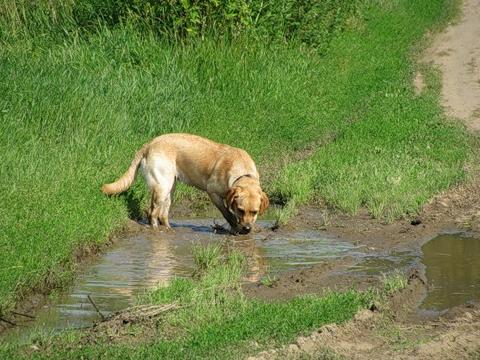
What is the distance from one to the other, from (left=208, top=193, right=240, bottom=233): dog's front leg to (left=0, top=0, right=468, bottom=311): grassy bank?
0.92m

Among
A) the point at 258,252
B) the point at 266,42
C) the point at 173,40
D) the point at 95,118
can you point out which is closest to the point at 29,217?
the point at 258,252

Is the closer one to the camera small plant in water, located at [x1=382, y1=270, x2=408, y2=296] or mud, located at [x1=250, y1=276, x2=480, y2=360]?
mud, located at [x1=250, y1=276, x2=480, y2=360]

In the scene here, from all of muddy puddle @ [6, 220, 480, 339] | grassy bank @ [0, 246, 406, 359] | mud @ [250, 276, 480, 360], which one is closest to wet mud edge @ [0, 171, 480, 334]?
muddy puddle @ [6, 220, 480, 339]

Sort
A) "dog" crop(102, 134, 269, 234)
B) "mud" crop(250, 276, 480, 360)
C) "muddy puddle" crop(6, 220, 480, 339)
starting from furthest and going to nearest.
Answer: "dog" crop(102, 134, 269, 234) → "muddy puddle" crop(6, 220, 480, 339) → "mud" crop(250, 276, 480, 360)

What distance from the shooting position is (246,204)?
11359mm

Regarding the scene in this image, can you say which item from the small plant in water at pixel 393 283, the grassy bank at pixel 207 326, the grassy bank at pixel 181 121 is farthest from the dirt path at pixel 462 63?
the grassy bank at pixel 207 326

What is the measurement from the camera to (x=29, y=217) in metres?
9.98

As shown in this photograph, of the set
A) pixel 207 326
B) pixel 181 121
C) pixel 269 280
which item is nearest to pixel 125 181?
pixel 181 121

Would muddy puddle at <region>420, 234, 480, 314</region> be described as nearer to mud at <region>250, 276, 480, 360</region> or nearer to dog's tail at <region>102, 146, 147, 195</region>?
mud at <region>250, 276, 480, 360</region>

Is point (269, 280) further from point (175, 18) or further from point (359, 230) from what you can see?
point (175, 18)

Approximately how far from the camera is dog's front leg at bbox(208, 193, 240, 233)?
38.1 ft

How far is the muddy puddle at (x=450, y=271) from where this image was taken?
352 inches

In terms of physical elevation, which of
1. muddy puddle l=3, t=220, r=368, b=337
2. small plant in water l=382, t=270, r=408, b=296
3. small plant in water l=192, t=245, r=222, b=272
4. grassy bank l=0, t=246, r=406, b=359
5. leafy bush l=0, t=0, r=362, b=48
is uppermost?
leafy bush l=0, t=0, r=362, b=48

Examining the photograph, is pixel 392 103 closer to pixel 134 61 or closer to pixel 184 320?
pixel 134 61
